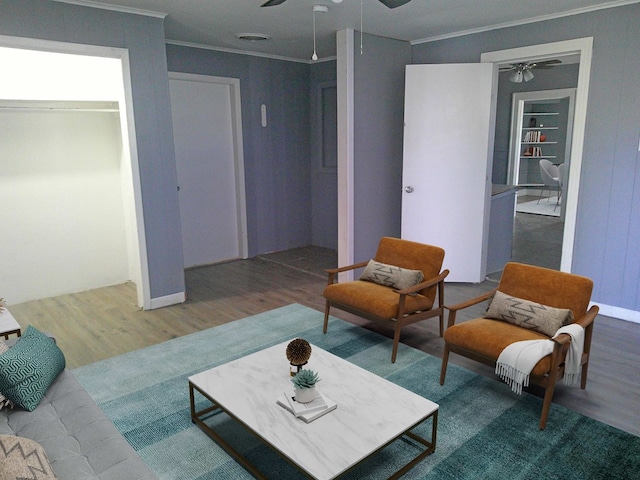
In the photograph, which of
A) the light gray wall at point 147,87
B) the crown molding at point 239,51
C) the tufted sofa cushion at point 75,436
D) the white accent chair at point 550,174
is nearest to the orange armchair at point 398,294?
the light gray wall at point 147,87

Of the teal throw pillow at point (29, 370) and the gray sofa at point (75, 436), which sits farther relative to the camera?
the teal throw pillow at point (29, 370)

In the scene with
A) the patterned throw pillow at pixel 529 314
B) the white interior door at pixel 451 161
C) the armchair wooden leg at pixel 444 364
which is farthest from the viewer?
the white interior door at pixel 451 161

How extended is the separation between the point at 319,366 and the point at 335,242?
13.6 ft

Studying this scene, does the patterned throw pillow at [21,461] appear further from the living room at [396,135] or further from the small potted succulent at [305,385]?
the living room at [396,135]

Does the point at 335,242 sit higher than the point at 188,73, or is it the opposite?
the point at 188,73

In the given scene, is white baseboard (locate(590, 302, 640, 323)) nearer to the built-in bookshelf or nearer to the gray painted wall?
the gray painted wall

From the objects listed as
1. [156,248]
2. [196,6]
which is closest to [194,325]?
[156,248]

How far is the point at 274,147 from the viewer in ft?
20.3

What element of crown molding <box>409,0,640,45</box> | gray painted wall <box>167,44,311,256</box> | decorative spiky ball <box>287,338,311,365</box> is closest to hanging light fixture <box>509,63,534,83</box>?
crown molding <box>409,0,640,45</box>

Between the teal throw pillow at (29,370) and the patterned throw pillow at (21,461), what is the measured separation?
0.56 metres

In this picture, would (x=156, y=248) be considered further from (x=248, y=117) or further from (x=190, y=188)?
(x=248, y=117)

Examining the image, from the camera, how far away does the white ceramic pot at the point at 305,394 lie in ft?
6.72

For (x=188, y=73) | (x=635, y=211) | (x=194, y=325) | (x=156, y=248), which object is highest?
(x=188, y=73)

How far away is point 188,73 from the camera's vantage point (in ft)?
17.4
